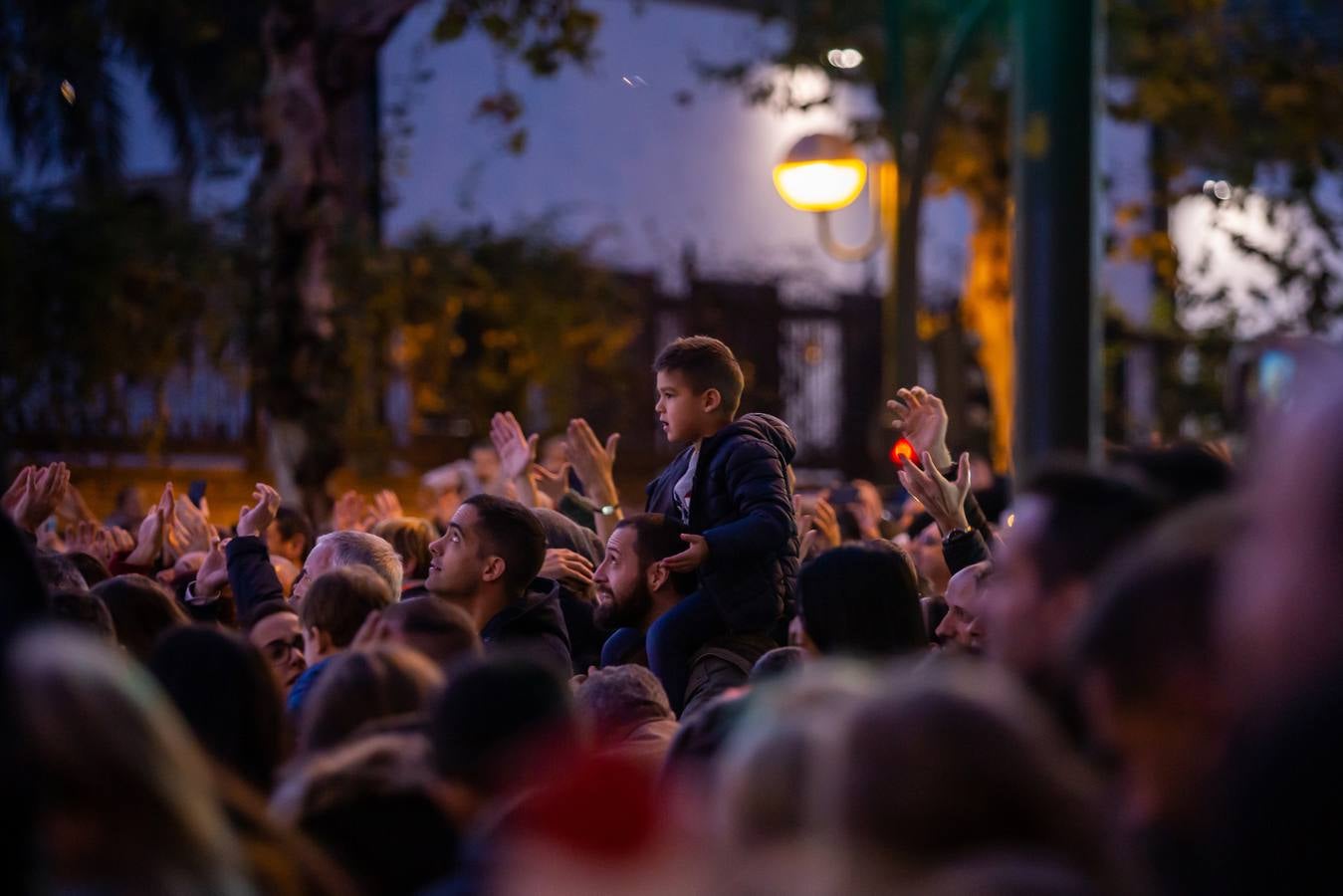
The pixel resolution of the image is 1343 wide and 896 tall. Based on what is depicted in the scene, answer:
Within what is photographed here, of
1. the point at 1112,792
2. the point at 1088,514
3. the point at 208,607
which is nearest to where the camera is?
the point at 1112,792

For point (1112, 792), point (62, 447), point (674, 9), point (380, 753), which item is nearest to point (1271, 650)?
point (1112, 792)

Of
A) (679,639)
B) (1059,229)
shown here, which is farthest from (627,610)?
(1059,229)

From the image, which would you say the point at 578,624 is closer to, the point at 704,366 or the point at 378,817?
the point at 704,366

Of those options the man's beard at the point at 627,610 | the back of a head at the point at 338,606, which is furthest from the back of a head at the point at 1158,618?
the man's beard at the point at 627,610

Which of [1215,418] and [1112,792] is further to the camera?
[1215,418]

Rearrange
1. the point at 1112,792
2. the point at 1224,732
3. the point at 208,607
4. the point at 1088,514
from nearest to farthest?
1. the point at 1224,732
2. the point at 1112,792
3. the point at 1088,514
4. the point at 208,607

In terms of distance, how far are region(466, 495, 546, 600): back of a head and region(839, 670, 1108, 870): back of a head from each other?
3564mm

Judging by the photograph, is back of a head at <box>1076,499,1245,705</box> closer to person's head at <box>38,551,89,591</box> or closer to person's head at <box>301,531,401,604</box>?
person's head at <box>301,531,401,604</box>

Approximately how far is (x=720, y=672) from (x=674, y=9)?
56.2 feet

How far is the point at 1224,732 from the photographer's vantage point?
2.54 metres

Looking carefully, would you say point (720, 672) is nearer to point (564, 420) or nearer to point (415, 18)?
point (564, 420)

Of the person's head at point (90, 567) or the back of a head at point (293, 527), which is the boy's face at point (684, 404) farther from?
the back of a head at point (293, 527)

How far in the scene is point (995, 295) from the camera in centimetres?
1614

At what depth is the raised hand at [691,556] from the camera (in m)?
5.74
